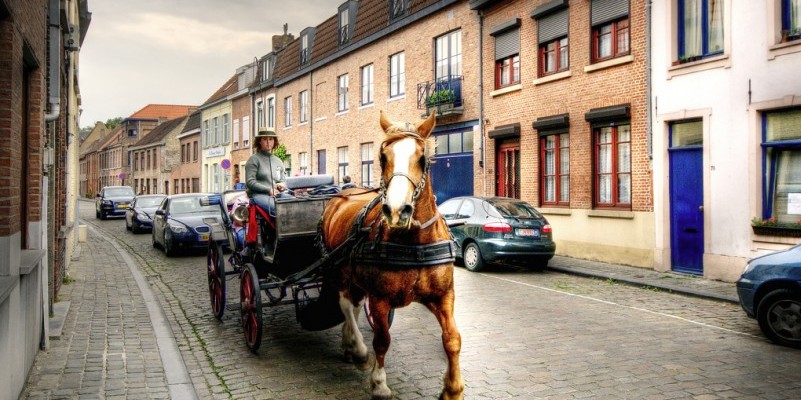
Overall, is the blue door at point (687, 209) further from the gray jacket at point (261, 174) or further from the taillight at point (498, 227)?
the gray jacket at point (261, 174)

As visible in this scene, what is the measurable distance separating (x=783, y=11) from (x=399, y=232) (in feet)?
32.7

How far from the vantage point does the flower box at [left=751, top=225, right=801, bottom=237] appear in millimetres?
10766

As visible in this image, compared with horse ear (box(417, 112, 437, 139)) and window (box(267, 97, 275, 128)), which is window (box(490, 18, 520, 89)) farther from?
window (box(267, 97, 275, 128))

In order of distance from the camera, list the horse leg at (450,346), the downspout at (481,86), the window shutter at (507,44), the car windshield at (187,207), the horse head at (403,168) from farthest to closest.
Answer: the downspout at (481,86) → the window shutter at (507,44) → the car windshield at (187,207) → the horse leg at (450,346) → the horse head at (403,168)

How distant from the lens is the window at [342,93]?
2831 cm

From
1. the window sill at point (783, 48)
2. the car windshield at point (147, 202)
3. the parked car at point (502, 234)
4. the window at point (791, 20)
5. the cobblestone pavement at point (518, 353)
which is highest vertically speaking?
the window at point (791, 20)

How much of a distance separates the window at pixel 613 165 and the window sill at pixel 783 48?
3555 millimetres

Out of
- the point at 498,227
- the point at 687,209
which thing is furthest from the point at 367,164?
the point at 687,209

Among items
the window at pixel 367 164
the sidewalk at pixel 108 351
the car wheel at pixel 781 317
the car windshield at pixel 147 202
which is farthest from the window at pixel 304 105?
the car wheel at pixel 781 317

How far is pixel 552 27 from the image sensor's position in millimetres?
16562

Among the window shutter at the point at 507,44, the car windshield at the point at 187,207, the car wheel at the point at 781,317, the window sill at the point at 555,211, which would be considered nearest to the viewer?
the car wheel at the point at 781,317

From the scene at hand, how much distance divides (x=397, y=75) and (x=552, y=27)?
855 cm

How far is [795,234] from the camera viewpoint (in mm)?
10773

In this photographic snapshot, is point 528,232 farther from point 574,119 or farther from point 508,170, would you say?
point 508,170
